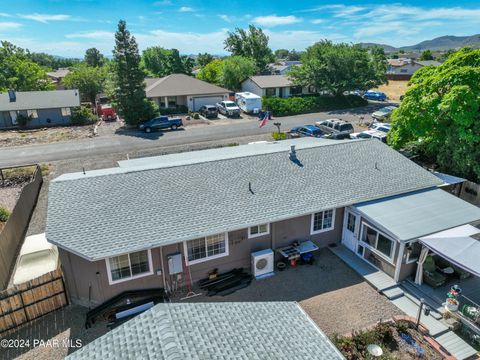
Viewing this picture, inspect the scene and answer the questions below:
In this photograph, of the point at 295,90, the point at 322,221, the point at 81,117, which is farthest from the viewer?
the point at 295,90

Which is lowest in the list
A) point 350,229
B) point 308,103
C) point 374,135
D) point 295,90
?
point 350,229

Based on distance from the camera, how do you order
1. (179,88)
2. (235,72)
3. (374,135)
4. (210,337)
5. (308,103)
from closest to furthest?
(210,337)
(374,135)
(179,88)
(308,103)
(235,72)

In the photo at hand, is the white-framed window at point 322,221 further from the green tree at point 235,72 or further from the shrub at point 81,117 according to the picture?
the green tree at point 235,72

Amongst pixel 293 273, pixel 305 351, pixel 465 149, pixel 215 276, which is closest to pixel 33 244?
pixel 215 276

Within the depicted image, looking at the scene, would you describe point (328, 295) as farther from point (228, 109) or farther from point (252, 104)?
point (252, 104)


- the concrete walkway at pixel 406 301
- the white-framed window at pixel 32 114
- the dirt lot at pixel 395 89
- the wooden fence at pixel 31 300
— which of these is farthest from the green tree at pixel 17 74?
the dirt lot at pixel 395 89

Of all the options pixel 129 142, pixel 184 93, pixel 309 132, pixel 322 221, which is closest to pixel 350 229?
pixel 322 221

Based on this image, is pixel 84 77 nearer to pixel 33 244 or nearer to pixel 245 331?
pixel 33 244
